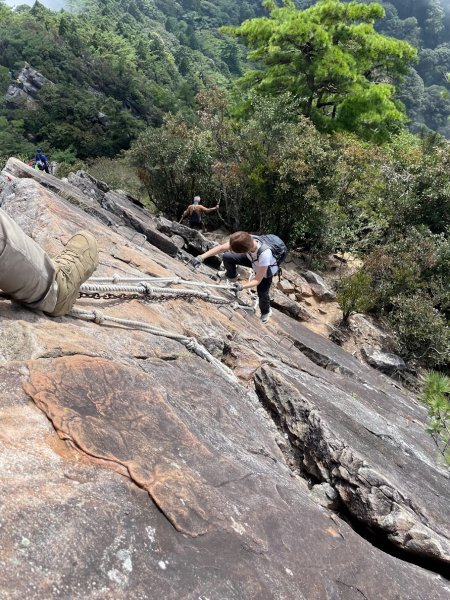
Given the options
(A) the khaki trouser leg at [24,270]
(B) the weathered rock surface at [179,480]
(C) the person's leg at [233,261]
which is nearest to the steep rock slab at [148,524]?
(B) the weathered rock surface at [179,480]

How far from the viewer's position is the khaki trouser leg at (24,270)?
2.86 meters

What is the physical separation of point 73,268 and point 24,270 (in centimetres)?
62

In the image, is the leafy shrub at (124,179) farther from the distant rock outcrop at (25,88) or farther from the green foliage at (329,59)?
the distant rock outcrop at (25,88)

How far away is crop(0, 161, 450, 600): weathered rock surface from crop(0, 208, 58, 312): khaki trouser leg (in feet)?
0.52

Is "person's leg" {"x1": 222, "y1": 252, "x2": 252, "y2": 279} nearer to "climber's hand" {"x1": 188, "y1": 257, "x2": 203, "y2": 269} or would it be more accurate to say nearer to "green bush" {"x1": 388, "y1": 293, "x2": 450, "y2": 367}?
"climber's hand" {"x1": 188, "y1": 257, "x2": 203, "y2": 269}

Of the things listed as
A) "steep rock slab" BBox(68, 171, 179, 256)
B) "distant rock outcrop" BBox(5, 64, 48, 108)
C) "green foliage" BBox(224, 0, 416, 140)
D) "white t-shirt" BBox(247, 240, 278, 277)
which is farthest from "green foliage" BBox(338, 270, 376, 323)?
"distant rock outcrop" BBox(5, 64, 48, 108)

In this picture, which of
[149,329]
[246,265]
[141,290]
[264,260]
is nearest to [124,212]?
[246,265]

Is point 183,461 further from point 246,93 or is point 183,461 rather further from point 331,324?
point 246,93

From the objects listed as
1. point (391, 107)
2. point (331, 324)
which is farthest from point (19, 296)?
point (391, 107)

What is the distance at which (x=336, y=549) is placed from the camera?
2742 millimetres

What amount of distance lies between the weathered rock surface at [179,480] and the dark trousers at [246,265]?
2632 millimetres

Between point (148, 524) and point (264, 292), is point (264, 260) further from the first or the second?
point (148, 524)

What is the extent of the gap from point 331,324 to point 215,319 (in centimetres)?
749

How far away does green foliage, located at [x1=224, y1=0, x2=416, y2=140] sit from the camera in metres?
22.8
